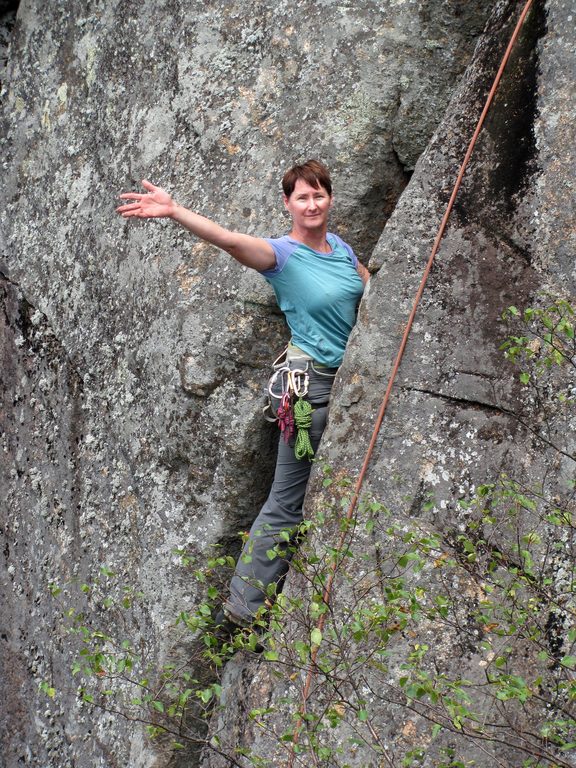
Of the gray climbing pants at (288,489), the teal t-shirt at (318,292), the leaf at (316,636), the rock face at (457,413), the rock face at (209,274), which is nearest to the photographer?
the leaf at (316,636)

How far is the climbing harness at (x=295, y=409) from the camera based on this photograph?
19.5ft

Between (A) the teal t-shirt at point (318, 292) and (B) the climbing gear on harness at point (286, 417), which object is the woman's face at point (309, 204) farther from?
(B) the climbing gear on harness at point (286, 417)

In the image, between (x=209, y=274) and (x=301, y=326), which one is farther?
(x=209, y=274)

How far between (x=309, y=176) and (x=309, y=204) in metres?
0.15

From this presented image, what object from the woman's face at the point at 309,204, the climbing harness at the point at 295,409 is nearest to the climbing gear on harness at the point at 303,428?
the climbing harness at the point at 295,409

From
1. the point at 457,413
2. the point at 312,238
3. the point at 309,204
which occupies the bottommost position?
the point at 457,413

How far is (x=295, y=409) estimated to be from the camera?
5.97 meters

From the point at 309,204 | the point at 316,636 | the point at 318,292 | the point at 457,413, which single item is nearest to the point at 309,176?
the point at 309,204

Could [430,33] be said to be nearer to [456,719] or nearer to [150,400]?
[150,400]

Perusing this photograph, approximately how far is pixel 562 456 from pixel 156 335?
8.81 feet

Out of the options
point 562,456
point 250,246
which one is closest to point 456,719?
point 562,456

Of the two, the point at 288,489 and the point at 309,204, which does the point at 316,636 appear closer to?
the point at 288,489

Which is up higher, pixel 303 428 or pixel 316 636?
pixel 303 428

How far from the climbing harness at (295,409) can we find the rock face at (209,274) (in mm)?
152
